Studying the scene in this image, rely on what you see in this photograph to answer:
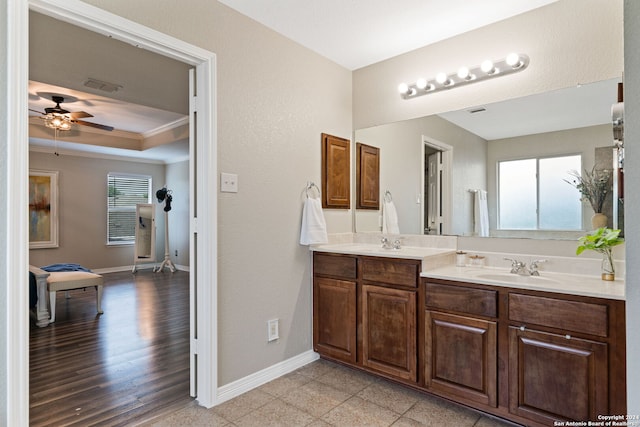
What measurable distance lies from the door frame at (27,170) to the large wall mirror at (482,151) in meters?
1.51

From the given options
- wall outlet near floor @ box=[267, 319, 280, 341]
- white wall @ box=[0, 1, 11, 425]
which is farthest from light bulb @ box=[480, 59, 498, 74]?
white wall @ box=[0, 1, 11, 425]

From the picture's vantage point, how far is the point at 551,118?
228 cm

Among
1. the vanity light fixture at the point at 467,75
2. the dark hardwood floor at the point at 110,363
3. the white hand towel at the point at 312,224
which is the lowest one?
the dark hardwood floor at the point at 110,363

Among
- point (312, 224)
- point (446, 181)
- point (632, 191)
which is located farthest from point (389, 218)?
point (632, 191)

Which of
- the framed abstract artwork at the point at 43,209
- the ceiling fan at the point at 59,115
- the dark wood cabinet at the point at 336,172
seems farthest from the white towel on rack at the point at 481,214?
the framed abstract artwork at the point at 43,209

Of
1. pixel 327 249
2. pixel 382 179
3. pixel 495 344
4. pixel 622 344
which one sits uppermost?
pixel 382 179

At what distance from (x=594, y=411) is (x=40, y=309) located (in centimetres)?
482

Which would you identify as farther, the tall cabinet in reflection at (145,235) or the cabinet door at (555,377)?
the tall cabinet in reflection at (145,235)

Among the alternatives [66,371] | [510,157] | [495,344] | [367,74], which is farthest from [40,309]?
[510,157]

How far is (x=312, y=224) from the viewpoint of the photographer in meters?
2.78

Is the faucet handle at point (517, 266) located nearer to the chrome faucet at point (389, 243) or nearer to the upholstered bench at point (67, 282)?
the chrome faucet at point (389, 243)

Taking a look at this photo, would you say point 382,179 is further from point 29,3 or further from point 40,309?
point 40,309

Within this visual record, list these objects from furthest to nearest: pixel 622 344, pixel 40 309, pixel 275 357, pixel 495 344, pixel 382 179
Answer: pixel 40 309, pixel 382 179, pixel 275 357, pixel 495 344, pixel 622 344

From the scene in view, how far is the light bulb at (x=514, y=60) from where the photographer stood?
7.55 ft
